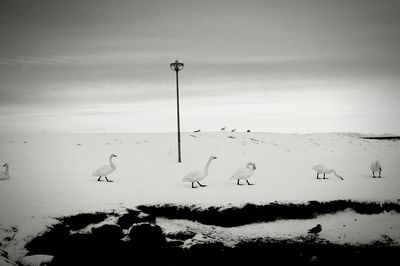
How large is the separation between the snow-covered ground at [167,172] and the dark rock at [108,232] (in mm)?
1423

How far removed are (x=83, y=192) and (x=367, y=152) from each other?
2434cm

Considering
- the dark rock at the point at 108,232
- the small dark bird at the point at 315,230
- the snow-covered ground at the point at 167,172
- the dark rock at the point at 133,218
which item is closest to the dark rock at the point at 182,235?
the dark rock at the point at 133,218

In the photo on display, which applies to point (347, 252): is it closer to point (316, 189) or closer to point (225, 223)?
point (225, 223)

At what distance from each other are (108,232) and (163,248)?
176 centimetres

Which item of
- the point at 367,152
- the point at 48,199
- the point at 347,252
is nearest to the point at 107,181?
the point at 48,199

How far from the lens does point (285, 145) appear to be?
30062 mm

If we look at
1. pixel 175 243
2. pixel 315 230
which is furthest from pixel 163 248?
pixel 315 230

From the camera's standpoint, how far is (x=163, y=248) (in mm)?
10664

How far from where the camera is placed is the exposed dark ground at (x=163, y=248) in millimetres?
9977

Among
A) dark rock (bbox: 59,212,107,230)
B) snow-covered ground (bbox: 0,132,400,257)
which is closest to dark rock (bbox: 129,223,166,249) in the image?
dark rock (bbox: 59,212,107,230)

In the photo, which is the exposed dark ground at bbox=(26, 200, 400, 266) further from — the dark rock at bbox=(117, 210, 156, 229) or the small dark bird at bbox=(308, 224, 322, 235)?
the small dark bird at bbox=(308, 224, 322, 235)

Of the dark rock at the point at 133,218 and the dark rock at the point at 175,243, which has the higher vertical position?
the dark rock at the point at 133,218

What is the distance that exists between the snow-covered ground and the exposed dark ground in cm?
69

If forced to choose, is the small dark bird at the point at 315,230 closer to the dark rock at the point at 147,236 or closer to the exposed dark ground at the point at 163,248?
the exposed dark ground at the point at 163,248
